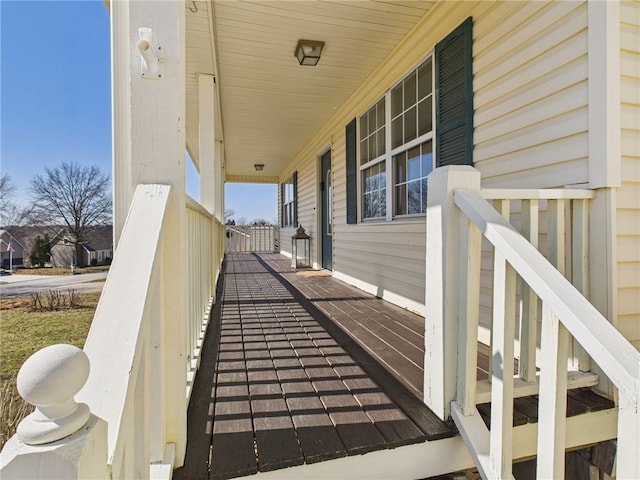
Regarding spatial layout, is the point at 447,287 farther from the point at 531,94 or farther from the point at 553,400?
the point at 531,94

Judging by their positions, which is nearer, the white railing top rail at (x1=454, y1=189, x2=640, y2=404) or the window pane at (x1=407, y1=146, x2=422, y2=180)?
the white railing top rail at (x1=454, y1=189, x2=640, y2=404)

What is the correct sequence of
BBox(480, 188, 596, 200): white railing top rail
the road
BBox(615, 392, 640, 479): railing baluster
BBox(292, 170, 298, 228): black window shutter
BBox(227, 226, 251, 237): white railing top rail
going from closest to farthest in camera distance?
BBox(615, 392, 640, 479): railing baluster < BBox(480, 188, 596, 200): white railing top rail < the road < BBox(292, 170, 298, 228): black window shutter < BBox(227, 226, 251, 237): white railing top rail

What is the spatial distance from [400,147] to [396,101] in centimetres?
52

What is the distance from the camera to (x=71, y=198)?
8.95 ft

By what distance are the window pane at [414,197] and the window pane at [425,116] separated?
47 cm

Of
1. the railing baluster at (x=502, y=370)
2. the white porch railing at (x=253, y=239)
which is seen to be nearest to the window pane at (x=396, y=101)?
the railing baluster at (x=502, y=370)

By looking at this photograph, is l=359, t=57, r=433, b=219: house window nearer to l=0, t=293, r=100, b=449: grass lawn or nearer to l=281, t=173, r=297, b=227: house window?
l=0, t=293, r=100, b=449: grass lawn

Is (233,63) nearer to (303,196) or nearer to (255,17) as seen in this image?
(255,17)

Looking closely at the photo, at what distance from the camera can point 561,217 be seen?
1.69 meters

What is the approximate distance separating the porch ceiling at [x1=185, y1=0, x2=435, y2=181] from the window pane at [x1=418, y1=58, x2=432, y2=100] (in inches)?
14.1

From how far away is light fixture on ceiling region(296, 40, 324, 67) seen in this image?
3289 mm

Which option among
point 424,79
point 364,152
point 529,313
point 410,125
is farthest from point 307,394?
point 364,152

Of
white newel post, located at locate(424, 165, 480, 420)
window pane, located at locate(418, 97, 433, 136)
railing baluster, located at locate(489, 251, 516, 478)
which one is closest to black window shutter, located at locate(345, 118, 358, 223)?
window pane, located at locate(418, 97, 433, 136)

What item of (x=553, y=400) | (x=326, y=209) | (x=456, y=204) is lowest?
(x=553, y=400)
